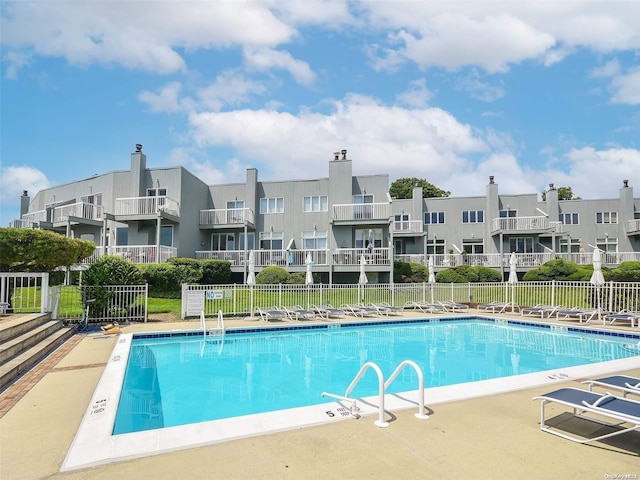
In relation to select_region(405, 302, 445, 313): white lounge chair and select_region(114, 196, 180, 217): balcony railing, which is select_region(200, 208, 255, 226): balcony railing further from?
select_region(405, 302, 445, 313): white lounge chair

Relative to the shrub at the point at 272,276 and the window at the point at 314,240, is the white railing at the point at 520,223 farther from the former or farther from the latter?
the shrub at the point at 272,276

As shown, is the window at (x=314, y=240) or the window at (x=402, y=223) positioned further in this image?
the window at (x=402, y=223)

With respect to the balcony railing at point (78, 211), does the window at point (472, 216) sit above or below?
above

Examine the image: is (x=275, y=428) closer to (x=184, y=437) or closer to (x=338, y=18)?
(x=184, y=437)

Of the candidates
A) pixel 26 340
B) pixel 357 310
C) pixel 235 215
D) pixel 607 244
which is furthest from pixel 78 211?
pixel 607 244

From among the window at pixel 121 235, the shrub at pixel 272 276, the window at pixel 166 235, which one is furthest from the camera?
the window at pixel 121 235

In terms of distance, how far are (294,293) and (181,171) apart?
13.8 m

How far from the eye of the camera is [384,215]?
25719 millimetres

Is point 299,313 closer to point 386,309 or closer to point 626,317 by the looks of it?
point 386,309

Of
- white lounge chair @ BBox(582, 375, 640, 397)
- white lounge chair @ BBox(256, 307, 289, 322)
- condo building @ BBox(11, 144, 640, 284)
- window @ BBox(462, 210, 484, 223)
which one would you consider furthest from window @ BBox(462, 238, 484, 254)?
white lounge chair @ BBox(582, 375, 640, 397)

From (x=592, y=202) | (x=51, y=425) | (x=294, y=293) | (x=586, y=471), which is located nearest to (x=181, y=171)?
(x=294, y=293)

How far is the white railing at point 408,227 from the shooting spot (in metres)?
30.9

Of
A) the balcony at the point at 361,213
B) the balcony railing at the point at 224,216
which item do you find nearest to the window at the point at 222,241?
the balcony railing at the point at 224,216

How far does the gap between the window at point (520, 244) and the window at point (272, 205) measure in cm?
1873
